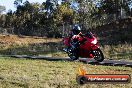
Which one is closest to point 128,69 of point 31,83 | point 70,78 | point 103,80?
point 70,78

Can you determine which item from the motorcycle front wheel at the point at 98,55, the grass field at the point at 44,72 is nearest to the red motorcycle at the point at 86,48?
the motorcycle front wheel at the point at 98,55

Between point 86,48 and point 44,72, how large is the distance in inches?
1500

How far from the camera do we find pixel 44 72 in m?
46.6

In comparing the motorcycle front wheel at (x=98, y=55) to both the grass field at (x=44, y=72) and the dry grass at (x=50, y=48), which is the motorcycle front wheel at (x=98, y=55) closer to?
the dry grass at (x=50, y=48)

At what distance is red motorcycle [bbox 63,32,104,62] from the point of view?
8727 millimetres

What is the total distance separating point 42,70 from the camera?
48.3 metres

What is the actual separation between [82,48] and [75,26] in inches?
22.4

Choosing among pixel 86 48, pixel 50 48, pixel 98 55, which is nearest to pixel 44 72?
pixel 50 48

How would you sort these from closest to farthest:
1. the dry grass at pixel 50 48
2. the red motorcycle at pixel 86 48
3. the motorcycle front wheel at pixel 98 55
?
Result: the red motorcycle at pixel 86 48 < the motorcycle front wheel at pixel 98 55 < the dry grass at pixel 50 48

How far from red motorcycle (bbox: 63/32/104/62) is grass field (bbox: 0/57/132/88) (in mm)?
23348

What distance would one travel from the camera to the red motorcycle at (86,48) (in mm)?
8727

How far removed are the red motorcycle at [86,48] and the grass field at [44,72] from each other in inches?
919

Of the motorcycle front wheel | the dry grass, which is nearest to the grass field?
the dry grass

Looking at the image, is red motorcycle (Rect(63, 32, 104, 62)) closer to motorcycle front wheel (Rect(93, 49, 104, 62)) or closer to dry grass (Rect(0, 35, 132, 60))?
motorcycle front wheel (Rect(93, 49, 104, 62))
